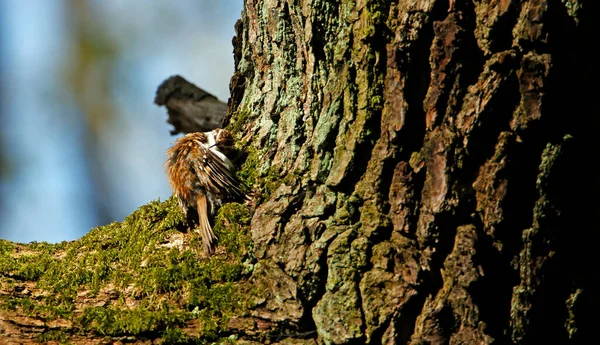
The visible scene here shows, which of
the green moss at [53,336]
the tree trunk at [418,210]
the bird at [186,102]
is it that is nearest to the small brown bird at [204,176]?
the tree trunk at [418,210]

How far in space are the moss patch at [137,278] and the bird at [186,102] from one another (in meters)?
2.90

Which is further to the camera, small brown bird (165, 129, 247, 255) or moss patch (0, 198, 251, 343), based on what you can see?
small brown bird (165, 129, 247, 255)

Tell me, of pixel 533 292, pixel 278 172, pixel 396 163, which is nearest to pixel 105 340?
pixel 278 172

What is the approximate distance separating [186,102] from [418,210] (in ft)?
13.4

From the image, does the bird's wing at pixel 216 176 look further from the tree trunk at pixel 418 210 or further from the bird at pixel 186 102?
the bird at pixel 186 102

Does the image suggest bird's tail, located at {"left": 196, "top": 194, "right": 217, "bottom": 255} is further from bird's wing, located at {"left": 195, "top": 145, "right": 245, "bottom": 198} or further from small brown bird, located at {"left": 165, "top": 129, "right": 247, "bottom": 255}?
bird's wing, located at {"left": 195, "top": 145, "right": 245, "bottom": 198}

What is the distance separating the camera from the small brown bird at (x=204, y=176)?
10.2 ft

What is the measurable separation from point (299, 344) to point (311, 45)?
123 cm

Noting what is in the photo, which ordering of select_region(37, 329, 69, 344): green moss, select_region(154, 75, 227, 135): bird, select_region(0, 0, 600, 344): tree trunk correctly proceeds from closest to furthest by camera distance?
1. select_region(0, 0, 600, 344): tree trunk
2. select_region(37, 329, 69, 344): green moss
3. select_region(154, 75, 227, 135): bird

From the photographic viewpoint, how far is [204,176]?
352 centimetres

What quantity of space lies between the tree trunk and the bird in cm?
336

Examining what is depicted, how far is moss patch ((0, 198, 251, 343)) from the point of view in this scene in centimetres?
250

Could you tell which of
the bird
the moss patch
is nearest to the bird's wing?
the moss patch

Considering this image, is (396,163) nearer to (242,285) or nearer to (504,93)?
(504,93)
